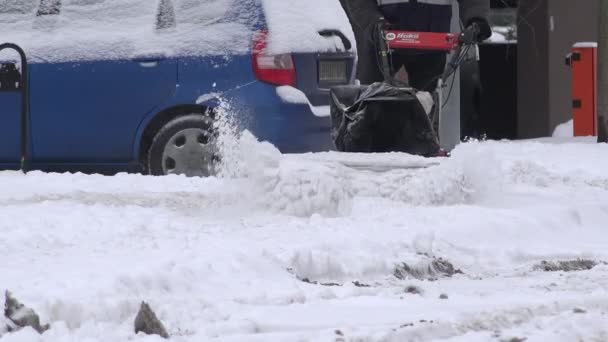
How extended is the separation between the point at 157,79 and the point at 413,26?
3.94m

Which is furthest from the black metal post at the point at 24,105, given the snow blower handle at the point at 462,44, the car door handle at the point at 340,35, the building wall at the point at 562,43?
the building wall at the point at 562,43

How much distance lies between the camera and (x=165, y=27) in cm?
949

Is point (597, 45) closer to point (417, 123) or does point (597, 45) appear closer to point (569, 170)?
point (569, 170)

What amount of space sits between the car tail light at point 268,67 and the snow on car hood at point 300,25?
56 millimetres

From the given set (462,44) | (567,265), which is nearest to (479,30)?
(462,44)

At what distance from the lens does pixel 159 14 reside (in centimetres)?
954

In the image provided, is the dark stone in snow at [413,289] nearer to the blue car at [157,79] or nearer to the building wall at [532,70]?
the blue car at [157,79]

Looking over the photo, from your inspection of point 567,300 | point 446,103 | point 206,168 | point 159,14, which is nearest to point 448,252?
point 567,300

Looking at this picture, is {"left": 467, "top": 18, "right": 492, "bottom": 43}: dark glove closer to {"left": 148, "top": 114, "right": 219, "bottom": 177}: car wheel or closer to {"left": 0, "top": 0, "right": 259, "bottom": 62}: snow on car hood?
{"left": 0, "top": 0, "right": 259, "bottom": 62}: snow on car hood

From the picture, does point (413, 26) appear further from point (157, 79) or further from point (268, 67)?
point (157, 79)

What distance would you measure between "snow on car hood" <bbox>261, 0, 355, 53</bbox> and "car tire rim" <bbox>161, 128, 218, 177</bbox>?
2.64 ft

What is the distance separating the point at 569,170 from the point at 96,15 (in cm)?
403

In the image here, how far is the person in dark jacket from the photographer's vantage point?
12422 millimetres

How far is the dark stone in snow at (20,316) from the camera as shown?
442cm
